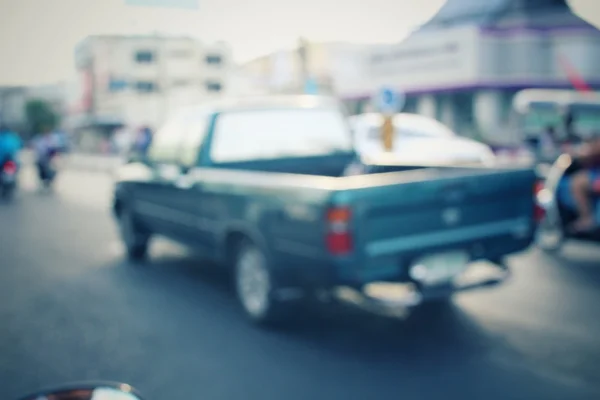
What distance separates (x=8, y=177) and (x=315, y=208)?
567 inches

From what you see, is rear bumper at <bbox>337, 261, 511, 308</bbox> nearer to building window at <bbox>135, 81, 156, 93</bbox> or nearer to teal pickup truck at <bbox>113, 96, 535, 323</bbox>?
teal pickup truck at <bbox>113, 96, 535, 323</bbox>

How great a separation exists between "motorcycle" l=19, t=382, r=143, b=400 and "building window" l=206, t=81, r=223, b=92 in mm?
56173

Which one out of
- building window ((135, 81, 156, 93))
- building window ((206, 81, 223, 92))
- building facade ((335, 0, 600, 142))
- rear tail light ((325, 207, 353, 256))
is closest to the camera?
rear tail light ((325, 207, 353, 256))

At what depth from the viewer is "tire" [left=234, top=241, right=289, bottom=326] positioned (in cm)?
471

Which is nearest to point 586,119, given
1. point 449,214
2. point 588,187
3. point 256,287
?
point 588,187

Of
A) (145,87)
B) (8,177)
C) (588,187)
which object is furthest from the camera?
(145,87)

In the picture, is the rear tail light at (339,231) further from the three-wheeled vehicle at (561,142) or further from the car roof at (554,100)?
the car roof at (554,100)

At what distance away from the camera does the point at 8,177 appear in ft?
53.1

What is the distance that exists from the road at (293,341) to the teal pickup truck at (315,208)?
0.41m

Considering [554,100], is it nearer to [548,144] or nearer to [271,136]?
[548,144]

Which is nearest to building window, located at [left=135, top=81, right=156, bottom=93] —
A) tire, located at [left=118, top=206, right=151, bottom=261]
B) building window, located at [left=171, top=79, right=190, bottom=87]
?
→ building window, located at [left=171, top=79, right=190, bottom=87]

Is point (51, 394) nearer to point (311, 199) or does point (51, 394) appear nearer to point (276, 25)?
point (276, 25)

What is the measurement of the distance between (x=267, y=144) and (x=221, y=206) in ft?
3.29

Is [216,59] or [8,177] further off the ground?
[216,59]
